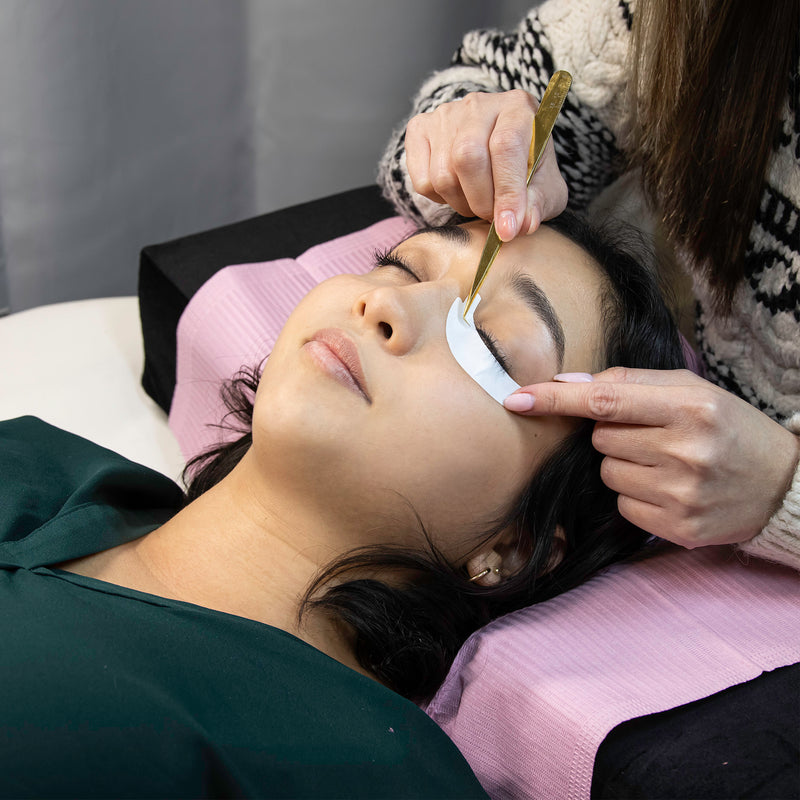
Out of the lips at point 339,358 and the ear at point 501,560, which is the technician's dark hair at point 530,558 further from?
the lips at point 339,358

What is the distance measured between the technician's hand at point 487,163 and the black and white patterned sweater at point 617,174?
20cm

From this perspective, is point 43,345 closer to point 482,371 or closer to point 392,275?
point 392,275

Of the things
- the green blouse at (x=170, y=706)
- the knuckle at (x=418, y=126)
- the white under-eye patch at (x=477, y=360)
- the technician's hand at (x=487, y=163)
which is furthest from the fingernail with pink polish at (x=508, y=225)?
the green blouse at (x=170, y=706)

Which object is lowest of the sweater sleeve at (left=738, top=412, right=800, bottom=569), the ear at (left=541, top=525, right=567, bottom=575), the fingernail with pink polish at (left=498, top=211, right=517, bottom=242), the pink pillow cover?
the pink pillow cover

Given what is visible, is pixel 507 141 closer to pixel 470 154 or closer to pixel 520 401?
pixel 470 154

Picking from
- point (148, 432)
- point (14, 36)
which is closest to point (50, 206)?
point (14, 36)

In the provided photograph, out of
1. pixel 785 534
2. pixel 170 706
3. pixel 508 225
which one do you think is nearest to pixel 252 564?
pixel 170 706

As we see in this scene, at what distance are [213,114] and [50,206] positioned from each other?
17.6 inches

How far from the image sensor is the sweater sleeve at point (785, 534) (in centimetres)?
88

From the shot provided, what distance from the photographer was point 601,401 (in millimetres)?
837

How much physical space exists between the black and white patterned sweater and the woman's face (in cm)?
25

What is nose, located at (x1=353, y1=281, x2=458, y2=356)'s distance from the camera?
2.82 feet

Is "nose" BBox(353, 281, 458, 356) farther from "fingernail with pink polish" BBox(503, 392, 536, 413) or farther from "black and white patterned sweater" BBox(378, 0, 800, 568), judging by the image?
"black and white patterned sweater" BBox(378, 0, 800, 568)

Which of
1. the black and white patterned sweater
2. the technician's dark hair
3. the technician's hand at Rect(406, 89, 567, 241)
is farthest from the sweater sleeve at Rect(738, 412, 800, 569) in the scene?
the technician's hand at Rect(406, 89, 567, 241)
